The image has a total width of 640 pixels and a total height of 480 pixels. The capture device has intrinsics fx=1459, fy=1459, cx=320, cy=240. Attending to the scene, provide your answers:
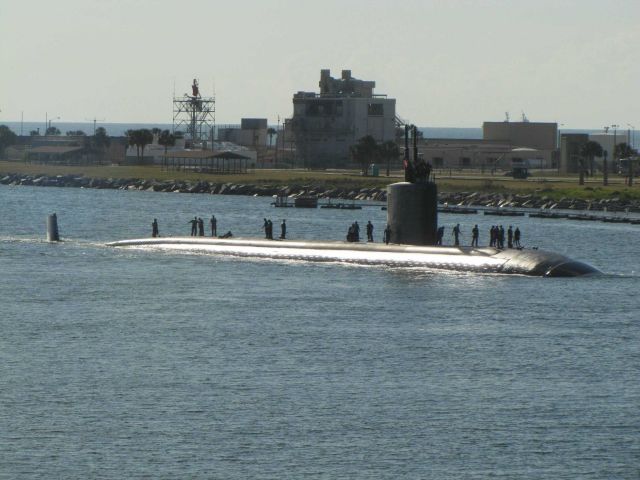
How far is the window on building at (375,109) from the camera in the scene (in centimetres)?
19350

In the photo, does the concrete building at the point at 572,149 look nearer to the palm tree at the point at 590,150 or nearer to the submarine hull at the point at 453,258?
the palm tree at the point at 590,150

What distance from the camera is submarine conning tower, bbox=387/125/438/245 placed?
65625mm

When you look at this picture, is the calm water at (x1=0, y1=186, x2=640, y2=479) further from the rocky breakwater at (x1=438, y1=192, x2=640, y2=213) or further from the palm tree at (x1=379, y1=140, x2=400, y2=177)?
the palm tree at (x1=379, y1=140, x2=400, y2=177)

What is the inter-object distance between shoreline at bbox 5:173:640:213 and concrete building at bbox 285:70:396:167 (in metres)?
27.7

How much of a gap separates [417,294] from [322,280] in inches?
300

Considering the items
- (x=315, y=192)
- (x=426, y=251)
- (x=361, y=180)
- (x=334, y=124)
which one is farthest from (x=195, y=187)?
(x=426, y=251)

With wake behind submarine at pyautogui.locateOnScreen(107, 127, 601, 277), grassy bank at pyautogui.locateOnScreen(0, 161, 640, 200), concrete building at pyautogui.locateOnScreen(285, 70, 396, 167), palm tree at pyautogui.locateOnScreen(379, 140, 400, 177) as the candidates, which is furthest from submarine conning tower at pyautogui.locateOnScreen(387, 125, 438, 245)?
concrete building at pyautogui.locateOnScreen(285, 70, 396, 167)

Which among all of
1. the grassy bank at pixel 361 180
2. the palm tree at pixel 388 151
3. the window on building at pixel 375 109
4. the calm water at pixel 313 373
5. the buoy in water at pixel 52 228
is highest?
the window on building at pixel 375 109

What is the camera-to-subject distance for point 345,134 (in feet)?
620

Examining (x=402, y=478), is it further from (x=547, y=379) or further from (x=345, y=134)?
(x=345, y=134)

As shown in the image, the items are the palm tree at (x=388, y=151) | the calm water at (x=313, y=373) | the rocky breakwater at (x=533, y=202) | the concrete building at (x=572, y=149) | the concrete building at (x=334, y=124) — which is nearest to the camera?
the calm water at (x=313, y=373)

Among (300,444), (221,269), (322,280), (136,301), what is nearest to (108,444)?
(300,444)

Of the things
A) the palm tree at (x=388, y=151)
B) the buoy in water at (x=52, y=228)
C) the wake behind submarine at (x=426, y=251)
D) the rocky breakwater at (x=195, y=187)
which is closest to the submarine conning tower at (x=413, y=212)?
the wake behind submarine at (x=426, y=251)

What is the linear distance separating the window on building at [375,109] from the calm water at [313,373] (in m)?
118
